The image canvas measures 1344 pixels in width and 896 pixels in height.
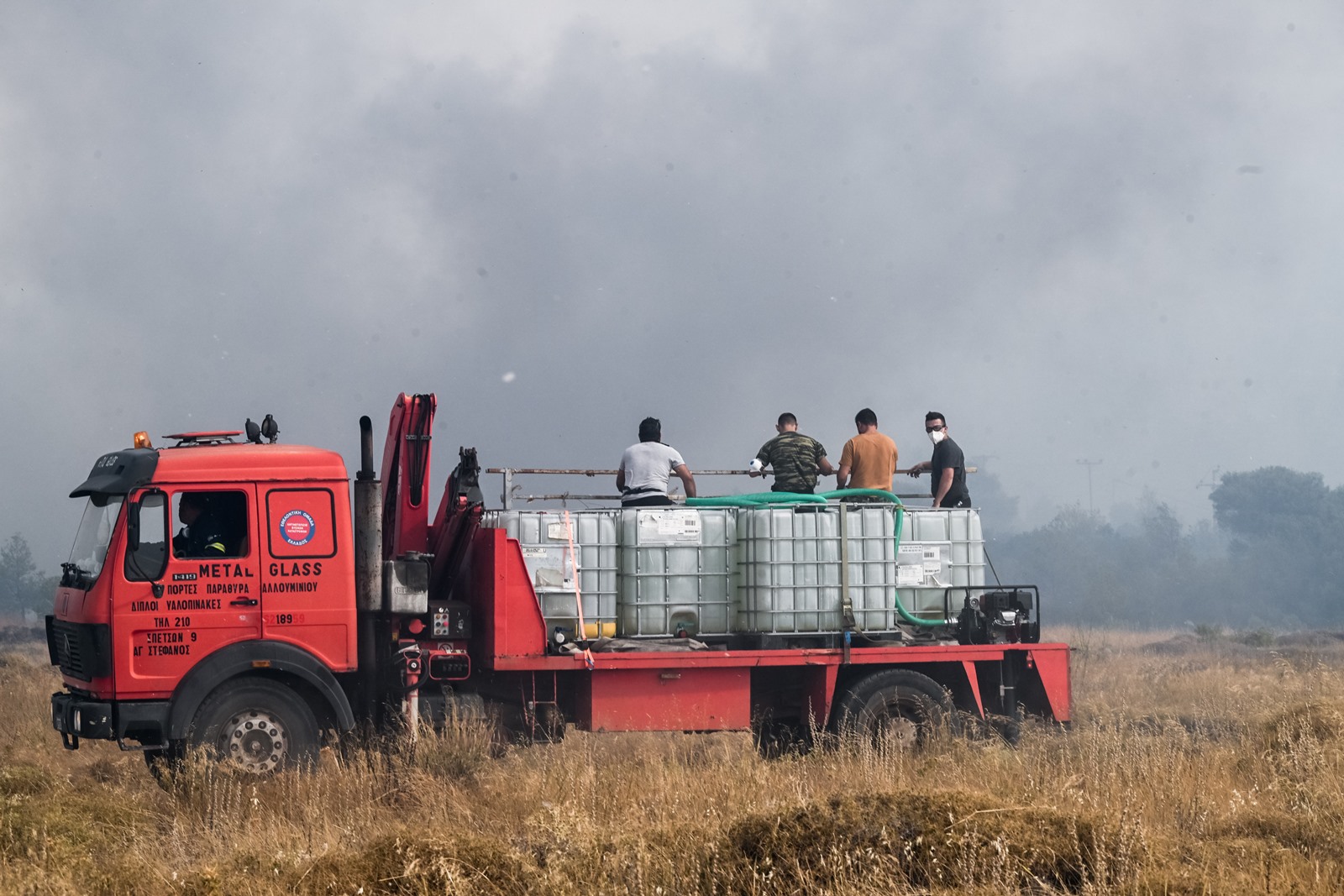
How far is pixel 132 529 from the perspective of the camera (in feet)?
33.3

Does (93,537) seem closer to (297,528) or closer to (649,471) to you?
(297,528)

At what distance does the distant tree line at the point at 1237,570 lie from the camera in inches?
4722

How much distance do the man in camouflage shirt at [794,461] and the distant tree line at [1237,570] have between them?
322ft

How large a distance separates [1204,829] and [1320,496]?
141m

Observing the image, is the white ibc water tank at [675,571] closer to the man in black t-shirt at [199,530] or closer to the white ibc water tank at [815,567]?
the white ibc water tank at [815,567]

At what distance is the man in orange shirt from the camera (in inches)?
512

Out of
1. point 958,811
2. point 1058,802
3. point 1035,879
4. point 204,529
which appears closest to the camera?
point 1035,879

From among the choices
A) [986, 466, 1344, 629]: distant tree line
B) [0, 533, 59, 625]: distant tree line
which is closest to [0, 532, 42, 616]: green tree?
[0, 533, 59, 625]: distant tree line

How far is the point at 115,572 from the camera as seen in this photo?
33.2ft

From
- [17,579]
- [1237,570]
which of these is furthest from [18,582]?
[1237,570]

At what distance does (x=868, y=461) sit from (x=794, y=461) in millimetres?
758

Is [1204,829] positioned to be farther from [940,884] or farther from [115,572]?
[115,572]

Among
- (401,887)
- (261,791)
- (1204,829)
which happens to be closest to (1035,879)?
(1204,829)

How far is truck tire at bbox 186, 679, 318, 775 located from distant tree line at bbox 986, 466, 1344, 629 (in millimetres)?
102105
